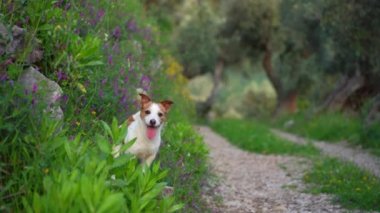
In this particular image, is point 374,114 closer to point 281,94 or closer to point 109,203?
point 109,203

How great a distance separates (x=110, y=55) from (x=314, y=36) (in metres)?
19.7

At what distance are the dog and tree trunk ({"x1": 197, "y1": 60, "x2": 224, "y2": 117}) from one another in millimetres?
25597

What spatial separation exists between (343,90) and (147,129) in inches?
740

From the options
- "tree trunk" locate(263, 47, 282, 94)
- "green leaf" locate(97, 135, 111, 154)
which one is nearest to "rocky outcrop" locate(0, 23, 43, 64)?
"green leaf" locate(97, 135, 111, 154)

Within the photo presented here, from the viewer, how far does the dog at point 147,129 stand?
6809mm

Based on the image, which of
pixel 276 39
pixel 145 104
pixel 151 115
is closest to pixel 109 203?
pixel 151 115

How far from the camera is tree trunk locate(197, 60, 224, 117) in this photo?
32594 mm

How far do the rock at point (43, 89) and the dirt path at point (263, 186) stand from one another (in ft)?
11.0

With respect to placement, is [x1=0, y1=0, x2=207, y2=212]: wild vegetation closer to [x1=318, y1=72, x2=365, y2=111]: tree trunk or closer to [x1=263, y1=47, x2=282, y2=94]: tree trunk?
[x1=318, y1=72, x2=365, y2=111]: tree trunk

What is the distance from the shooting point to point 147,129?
22.6ft

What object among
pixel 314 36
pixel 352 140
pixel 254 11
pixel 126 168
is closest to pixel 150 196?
pixel 126 168

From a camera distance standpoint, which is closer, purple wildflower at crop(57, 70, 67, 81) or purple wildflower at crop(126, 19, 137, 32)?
purple wildflower at crop(57, 70, 67, 81)

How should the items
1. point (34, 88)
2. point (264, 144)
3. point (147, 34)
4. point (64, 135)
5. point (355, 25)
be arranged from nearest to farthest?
1. point (34, 88)
2. point (64, 135)
3. point (355, 25)
4. point (147, 34)
5. point (264, 144)

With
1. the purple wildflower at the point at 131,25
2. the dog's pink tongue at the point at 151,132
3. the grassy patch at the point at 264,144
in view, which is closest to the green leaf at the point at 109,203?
the dog's pink tongue at the point at 151,132
